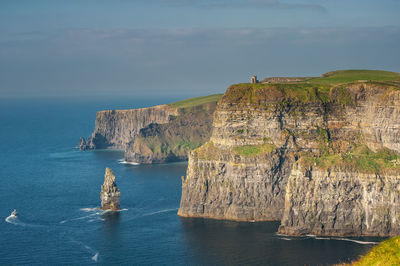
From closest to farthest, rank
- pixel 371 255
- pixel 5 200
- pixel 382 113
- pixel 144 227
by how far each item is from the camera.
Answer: pixel 371 255 → pixel 382 113 → pixel 144 227 → pixel 5 200

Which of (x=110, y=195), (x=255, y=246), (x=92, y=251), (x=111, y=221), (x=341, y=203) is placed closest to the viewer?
(x=255, y=246)

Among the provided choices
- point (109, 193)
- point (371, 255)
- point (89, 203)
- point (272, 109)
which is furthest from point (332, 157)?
point (371, 255)

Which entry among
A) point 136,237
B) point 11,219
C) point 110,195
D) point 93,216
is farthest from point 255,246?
point 11,219

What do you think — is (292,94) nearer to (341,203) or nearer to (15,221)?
(341,203)

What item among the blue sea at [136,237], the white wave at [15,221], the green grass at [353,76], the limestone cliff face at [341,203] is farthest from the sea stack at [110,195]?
the green grass at [353,76]

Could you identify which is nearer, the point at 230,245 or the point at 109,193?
the point at 230,245

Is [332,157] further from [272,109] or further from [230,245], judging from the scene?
[230,245]
